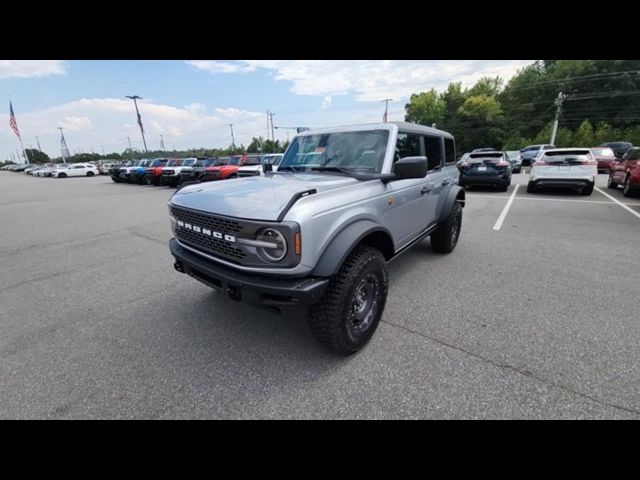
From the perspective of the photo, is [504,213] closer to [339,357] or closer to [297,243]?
[339,357]

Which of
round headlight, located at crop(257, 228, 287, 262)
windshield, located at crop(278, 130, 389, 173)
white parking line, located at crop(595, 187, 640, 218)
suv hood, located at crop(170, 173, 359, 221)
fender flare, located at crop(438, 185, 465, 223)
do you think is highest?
windshield, located at crop(278, 130, 389, 173)

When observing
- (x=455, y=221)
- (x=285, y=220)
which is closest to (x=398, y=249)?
(x=285, y=220)

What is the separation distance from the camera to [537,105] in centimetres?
5431

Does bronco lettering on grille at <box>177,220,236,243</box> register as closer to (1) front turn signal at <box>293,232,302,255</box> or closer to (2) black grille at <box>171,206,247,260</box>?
(2) black grille at <box>171,206,247,260</box>

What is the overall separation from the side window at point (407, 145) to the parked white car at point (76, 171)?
40.6 m

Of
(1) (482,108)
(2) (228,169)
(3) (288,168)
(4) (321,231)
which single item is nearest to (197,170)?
(2) (228,169)

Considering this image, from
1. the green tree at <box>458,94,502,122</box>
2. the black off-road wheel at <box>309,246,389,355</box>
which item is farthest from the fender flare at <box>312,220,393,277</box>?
the green tree at <box>458,94,502,122</box>

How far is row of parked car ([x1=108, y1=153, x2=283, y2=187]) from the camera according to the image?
576 inches

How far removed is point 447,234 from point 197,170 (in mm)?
14156

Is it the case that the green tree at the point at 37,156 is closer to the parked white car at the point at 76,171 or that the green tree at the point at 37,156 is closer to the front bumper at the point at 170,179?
the parked white car at the point at 76,171

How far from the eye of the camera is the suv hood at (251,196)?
83.0 inches

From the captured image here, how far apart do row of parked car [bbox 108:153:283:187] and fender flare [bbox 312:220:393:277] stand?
34.6 ft
